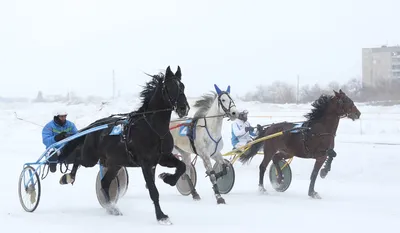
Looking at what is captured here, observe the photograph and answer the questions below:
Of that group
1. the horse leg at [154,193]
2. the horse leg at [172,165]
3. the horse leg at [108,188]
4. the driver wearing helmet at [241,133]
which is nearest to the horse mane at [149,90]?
the horse leg at [172,165]

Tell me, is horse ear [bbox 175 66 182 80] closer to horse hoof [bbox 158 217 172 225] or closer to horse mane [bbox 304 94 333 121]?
horse hoof [bbox 158 217 172 225]

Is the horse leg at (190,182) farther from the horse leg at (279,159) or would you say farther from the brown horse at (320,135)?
the horse leg at (279,159)

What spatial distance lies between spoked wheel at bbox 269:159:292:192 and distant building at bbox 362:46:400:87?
80476 millimetres

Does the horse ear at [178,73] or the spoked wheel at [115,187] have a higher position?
the horse ear at [178,73]

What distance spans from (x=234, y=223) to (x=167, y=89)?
2085 millimetres

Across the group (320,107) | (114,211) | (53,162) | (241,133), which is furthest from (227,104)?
(241,133)

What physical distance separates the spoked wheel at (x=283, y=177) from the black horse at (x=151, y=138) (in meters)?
4.46

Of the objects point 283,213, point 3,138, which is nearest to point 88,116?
point 3,138

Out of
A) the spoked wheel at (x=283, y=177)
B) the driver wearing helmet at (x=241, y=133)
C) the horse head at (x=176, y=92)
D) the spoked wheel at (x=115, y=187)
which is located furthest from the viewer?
the driver wearing helmet at (x=241, y=133)

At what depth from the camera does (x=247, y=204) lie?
1044 centimetres

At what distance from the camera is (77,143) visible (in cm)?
1007

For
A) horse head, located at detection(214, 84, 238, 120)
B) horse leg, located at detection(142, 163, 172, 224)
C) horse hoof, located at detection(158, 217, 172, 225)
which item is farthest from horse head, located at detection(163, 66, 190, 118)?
horse head, located at detection(214, 84, 238, 120)

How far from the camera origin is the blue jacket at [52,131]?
10.3m

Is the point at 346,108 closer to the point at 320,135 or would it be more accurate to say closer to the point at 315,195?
the point at 320,135
